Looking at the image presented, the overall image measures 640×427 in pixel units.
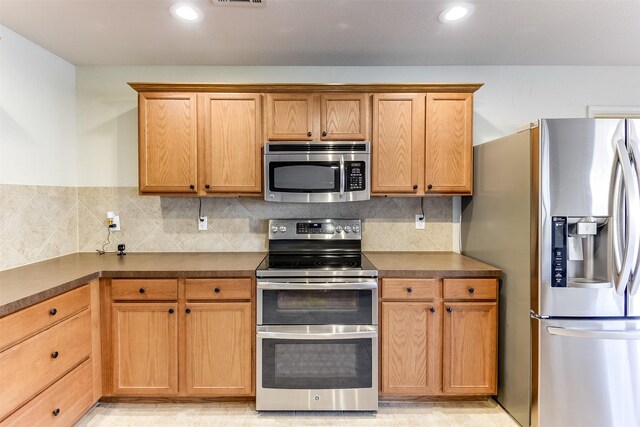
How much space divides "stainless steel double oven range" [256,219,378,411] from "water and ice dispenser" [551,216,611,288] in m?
0.99

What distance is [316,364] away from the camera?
83.4 inches

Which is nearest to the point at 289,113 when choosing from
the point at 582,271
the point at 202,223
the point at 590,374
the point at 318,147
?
the point at 318,147

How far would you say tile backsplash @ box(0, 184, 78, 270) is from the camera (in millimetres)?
2150

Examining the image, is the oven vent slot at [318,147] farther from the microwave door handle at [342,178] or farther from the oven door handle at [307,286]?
the oven door handle at [307,286]

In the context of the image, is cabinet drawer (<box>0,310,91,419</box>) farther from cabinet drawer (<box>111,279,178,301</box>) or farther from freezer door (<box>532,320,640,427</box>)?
freezer door (<box>532,320,640,427</box>)

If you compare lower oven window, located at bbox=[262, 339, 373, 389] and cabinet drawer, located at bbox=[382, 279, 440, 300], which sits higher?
cabinet drawer, located at bbox=[382, 279, 440, 300]

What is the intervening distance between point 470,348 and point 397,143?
1.44 m

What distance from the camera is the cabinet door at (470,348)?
217 cm

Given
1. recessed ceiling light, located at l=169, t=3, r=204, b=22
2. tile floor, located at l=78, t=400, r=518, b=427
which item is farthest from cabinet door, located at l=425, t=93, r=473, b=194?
recessed ceiling light, located at l=169, t=3, r=204, b=22

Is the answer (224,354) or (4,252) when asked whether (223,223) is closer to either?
(224,354)

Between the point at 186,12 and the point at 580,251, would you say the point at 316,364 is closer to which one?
the point at 580,251

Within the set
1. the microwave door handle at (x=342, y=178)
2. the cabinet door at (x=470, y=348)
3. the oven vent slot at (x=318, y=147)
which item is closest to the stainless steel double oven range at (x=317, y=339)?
the cabinet door at (x=470, y=348)

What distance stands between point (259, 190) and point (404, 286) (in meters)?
1.19

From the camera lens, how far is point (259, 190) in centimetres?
246
